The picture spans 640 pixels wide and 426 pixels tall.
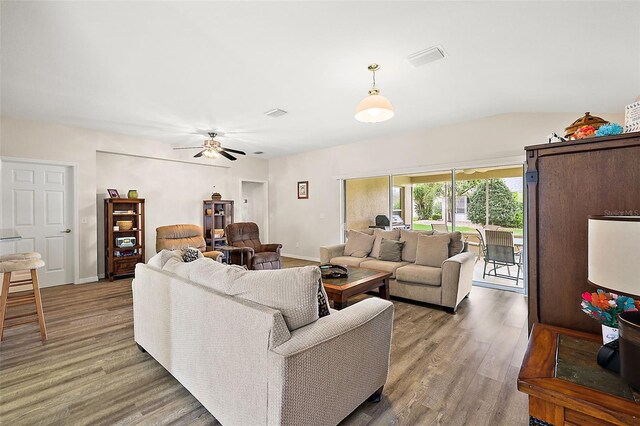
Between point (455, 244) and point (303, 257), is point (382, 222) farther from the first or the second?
point (303, 257)

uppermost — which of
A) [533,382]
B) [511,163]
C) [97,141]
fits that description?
[97,141]

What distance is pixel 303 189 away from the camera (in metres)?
7.33

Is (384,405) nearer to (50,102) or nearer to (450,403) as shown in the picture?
(450,403)

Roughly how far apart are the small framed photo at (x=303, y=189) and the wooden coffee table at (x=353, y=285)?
145 inches

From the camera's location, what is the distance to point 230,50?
2.61 m

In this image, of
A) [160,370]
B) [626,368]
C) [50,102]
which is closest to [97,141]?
[50,102]

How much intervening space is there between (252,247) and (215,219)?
1.73 m

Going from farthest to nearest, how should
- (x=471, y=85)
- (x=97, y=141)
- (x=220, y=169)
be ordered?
(x=220, y=169) → (x=97, y=141) → (x=471, y=85)

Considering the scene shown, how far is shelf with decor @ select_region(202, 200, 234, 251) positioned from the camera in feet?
21.4

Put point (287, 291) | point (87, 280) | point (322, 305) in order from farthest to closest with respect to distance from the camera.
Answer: point (87, 280), point (322, 305), point (287, 291)

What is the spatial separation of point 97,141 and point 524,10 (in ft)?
20.4

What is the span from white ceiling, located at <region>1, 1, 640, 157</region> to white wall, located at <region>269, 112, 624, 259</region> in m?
0.31

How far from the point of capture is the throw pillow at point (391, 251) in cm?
A: 441

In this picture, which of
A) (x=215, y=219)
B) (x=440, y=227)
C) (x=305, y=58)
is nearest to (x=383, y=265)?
(x=440, y=227)
